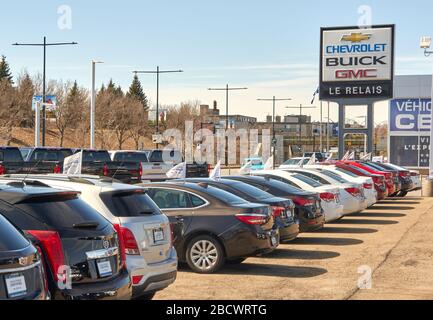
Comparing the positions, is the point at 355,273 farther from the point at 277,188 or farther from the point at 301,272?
the point at 277,188

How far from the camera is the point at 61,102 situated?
210 ft

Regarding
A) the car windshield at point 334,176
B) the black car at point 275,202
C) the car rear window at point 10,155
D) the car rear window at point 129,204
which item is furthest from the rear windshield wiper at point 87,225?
the car rear window at point 10,155

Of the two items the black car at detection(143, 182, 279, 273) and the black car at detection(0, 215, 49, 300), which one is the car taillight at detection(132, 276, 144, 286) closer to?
the black car at detection(0, 215, 49, 300)

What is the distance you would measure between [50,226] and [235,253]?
495cm

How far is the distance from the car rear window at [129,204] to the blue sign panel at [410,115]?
48.7m

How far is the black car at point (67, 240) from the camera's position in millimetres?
6230

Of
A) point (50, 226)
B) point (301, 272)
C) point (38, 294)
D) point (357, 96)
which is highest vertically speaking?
point (357, 96)

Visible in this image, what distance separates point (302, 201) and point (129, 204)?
6.96 metres

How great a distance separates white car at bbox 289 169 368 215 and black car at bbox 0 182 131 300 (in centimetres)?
1169

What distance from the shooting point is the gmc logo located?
36000mm

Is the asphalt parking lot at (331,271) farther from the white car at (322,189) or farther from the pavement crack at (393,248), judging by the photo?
the white car at (322,189)

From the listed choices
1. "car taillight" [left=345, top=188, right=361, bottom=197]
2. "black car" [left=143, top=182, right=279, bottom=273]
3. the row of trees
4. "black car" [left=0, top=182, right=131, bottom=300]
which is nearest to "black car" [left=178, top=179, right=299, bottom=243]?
"black car" [left=143, top=182, right=279, bottom=273]

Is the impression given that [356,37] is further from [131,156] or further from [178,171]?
[178,171]
